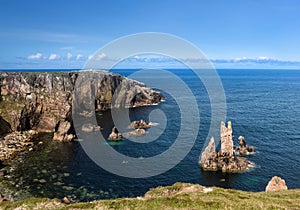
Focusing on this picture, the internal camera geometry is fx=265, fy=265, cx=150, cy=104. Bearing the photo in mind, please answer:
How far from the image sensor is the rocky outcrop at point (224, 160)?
77.0 metres

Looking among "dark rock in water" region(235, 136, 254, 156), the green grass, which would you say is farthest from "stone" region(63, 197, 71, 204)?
"dark rock in water" region(235, 136, 254, 156)

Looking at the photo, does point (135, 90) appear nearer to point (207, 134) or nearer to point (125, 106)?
point (125, 106)

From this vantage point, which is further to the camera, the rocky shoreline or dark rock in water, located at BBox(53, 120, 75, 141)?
the rocky shoreline

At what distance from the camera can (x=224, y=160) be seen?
79.4 m

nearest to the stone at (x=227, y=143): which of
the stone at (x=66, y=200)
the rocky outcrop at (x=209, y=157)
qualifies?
the rocky outcrop at (x=209, y=157)

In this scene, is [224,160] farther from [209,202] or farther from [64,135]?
[64,135]

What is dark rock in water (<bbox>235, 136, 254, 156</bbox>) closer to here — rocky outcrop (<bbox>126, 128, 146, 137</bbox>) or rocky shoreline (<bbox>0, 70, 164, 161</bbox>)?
rocky outcrop (<bbox>126, 128, 146, 137</bbox>)

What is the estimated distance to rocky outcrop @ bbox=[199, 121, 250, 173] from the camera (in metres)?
77.0

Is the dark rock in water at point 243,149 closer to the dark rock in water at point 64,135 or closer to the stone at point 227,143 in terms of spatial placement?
the stone at point 227,143

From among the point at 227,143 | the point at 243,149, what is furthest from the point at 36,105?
the point at 243,149

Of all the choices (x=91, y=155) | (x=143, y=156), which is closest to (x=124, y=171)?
(x=143, y=156)

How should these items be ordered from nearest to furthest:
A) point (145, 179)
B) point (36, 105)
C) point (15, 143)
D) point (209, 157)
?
point (145, 179), point (209, 157), point (15, 143), point (36, 105)

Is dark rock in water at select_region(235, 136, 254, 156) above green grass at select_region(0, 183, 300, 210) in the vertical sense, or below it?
below

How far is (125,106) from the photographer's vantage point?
173625mm
